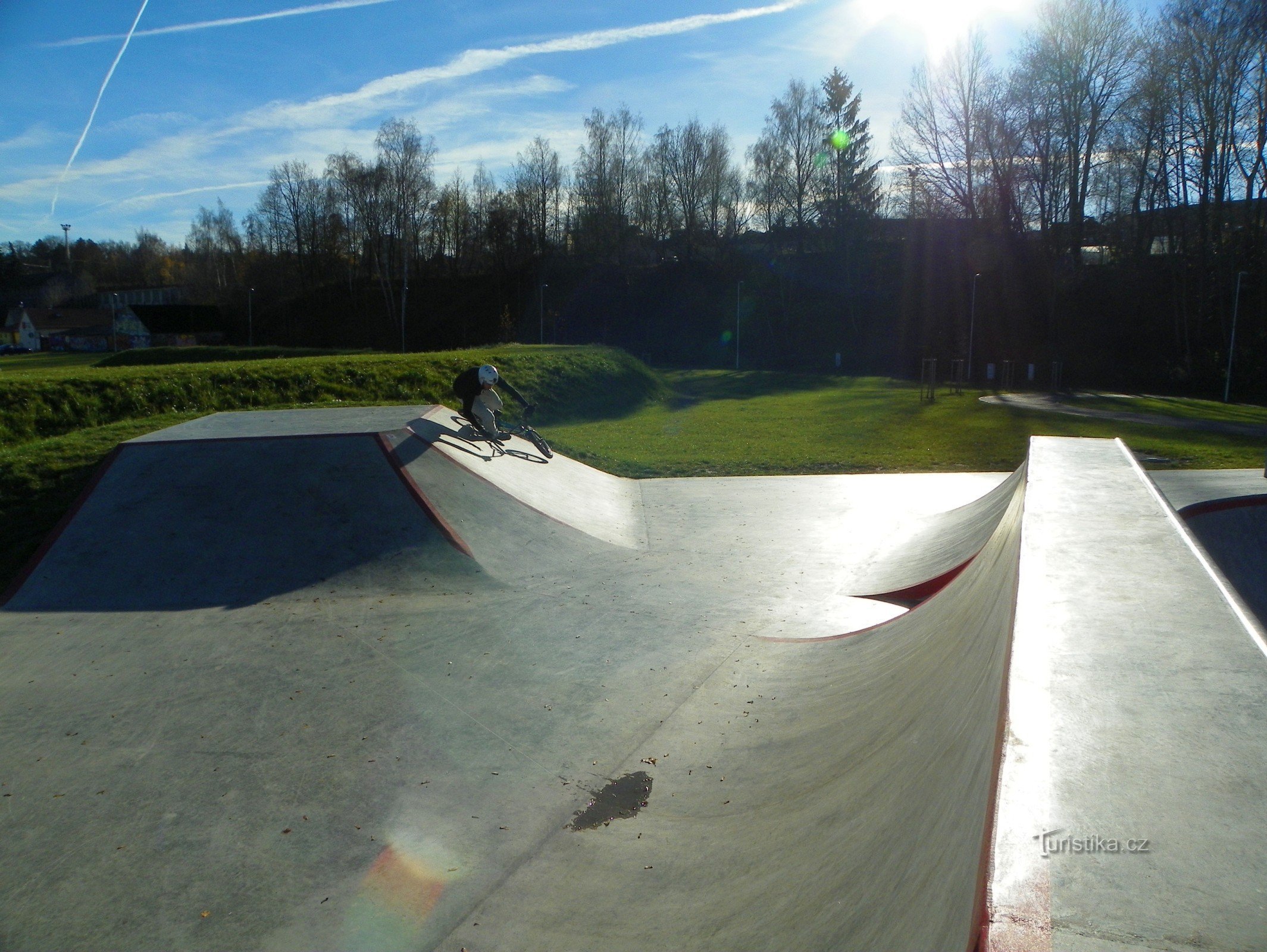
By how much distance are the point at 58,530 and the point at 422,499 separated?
368 cm

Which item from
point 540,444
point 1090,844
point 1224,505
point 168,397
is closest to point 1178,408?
point 1224,505

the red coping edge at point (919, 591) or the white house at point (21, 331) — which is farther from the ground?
the white house at point (21, 331)

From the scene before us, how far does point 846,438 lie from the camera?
1872 centimetres

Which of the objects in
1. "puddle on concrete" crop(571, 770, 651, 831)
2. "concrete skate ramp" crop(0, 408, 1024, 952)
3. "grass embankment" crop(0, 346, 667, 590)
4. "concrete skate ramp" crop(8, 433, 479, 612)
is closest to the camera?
"concrete skate ramp" crop(0, 408, 1024, 952)

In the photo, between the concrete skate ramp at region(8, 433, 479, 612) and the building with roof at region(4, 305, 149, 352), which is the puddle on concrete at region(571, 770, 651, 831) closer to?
the concrete skate ramp at region(8, 433, 479, 612)

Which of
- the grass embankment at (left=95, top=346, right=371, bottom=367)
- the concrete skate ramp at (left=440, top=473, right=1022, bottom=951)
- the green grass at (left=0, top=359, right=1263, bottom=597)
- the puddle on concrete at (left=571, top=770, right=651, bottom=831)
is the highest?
the grass embankment at (left=95, top=346, right=371, bottom=367)

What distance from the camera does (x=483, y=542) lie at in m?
8.45

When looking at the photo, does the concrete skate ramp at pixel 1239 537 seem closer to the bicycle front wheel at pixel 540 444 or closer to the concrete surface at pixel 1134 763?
the concrete surface at pixel 1134 763

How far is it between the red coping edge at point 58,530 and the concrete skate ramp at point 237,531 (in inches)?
2.0

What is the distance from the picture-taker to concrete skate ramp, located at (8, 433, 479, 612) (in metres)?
7.41

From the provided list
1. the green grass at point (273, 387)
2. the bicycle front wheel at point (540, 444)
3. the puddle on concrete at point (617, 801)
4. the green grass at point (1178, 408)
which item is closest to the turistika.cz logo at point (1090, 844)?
the puddle on concrete at point (617, 801)

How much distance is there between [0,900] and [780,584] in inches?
236

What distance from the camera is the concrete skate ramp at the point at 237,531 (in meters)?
7.41

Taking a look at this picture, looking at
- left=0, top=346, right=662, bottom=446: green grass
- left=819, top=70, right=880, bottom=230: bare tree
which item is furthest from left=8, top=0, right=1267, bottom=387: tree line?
left=0, top=346, right=662, bottom=446: green grass
